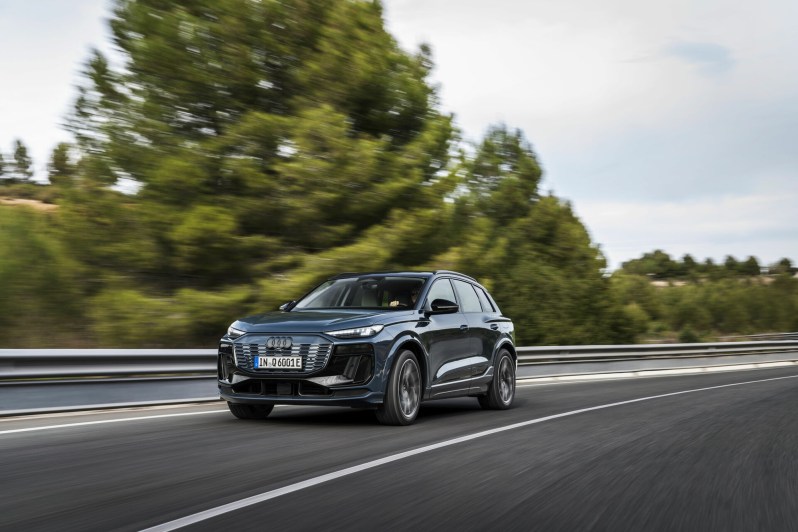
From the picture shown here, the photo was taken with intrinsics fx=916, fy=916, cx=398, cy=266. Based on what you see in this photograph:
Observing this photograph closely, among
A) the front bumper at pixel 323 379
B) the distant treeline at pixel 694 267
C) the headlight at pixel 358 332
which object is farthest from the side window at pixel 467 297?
the distant treeline at pixel 694 267

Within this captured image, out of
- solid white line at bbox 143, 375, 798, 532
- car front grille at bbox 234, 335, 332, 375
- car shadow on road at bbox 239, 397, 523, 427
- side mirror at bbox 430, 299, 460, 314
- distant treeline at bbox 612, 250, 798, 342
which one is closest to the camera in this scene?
solid white line at bbox 143, 375, 798, 532

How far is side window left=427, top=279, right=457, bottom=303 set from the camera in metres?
10.2

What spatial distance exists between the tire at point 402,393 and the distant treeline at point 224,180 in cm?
956

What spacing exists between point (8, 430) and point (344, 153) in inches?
516

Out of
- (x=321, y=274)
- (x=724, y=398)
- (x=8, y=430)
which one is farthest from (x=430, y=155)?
(x=8, y=430)

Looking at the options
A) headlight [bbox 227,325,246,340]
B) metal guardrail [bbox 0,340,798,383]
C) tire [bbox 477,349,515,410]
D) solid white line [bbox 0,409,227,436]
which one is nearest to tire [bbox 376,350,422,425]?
headlight [bbox 227,325,246,340]

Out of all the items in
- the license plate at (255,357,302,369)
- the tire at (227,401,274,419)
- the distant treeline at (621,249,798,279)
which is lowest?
the tire at (227,401,274,419)

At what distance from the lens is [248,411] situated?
31.0 ft

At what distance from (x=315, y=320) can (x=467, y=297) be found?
3.04 metres

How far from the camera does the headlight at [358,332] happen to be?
339 inches

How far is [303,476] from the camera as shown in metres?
5.91

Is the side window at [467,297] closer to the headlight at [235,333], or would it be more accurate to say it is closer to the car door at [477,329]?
the car door at [477,329]

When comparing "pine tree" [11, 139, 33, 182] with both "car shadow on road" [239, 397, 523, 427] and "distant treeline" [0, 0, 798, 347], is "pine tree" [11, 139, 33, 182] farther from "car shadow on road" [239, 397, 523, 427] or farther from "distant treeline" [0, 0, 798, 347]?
"car shadow on road" [239, 397, 523, 427]

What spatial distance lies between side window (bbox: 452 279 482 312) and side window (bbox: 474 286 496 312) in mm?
157
